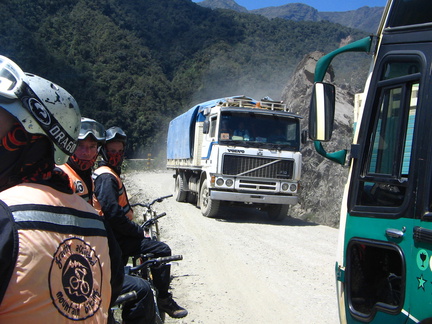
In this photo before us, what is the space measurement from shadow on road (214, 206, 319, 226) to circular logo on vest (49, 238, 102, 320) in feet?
32.0

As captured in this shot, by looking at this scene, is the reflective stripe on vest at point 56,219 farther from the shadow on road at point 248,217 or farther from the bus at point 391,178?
the shadow on road at point 248,217

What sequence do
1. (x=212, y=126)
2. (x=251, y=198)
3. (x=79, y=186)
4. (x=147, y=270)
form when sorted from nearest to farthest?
(x=79, y=186) → (x=147, y=270) → (x=251, y=198) → (x=212, y=126)

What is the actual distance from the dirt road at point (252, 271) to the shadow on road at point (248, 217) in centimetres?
37

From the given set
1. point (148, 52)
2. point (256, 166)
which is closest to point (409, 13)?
point (256, 166)

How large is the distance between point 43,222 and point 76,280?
0.21 meters

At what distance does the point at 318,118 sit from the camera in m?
2.87

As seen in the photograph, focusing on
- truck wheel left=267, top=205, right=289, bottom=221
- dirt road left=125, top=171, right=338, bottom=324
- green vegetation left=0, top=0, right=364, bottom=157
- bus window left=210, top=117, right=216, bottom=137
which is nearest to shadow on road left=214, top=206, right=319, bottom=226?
truck wheel left=267, top=205, right=289, bottom=221

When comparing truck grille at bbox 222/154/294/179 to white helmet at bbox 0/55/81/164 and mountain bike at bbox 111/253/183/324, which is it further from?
white helmet at bbox 0/55/81/164

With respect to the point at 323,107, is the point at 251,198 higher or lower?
lower

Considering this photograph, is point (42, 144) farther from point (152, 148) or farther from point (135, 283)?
point (152, 148)

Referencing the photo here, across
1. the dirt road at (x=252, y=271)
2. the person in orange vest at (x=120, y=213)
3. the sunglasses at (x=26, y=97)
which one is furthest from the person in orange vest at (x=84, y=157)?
the dirt road at (x=252, y=271)

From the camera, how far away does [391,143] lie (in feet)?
8.24

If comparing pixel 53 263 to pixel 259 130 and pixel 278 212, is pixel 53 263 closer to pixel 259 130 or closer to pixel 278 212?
pixel 259 130

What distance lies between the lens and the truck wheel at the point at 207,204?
11055mm
